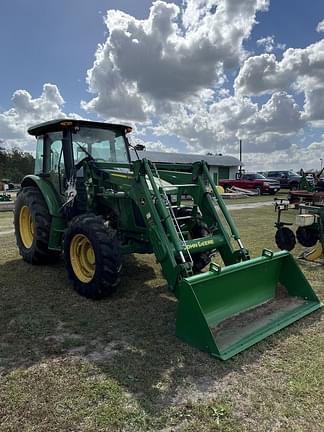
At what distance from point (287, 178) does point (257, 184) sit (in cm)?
606

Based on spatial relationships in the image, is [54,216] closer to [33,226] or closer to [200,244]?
[33,226]

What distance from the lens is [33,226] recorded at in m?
6.11

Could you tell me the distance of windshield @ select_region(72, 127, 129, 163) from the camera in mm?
5613

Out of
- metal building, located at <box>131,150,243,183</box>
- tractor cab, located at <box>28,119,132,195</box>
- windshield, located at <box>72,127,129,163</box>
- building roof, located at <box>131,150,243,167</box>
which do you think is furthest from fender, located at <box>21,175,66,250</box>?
metal building, located at <box>131,150,243,183</box>

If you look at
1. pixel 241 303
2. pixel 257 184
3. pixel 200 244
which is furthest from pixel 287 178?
pixel 241 303

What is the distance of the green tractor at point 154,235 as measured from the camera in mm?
3697

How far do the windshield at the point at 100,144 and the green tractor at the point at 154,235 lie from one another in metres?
0.02

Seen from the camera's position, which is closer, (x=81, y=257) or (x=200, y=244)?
(x=200, y=244)

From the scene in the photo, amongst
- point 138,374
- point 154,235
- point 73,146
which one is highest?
point 73,146

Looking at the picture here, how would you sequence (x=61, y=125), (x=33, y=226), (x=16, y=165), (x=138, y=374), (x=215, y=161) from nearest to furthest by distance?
(x=138, y=374), (x=61, y=125), (x=33, y=226), (x=215, y=161), (x=16, y=165)

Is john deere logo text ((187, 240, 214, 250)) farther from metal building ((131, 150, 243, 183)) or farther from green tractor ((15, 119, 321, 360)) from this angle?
metal building ((131, 150, 243, 183))

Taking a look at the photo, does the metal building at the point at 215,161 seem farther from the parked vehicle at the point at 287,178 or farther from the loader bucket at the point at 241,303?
the loader bucket at the point at 241,303

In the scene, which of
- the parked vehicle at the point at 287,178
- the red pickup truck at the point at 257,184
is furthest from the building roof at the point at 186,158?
the red pickup truck at the point at 257,184

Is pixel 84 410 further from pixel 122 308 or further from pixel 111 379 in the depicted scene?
pixel 122 308
